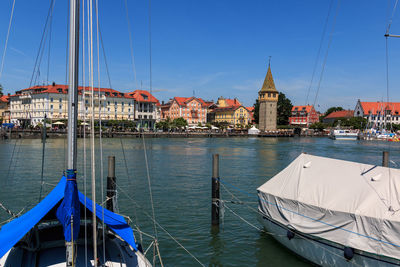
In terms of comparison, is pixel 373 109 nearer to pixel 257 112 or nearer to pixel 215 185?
pixel 257 112

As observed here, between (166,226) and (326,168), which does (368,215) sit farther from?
(166,226)

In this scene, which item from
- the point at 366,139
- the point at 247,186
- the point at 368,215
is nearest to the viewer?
the point at 368,215

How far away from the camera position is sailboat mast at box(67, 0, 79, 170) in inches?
268

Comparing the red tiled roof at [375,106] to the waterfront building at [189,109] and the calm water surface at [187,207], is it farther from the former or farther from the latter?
the calm water surface at [187,207]

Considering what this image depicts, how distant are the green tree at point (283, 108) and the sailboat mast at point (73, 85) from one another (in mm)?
135533

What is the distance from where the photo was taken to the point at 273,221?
39.4 ft

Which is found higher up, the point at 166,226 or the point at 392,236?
the point at 392,236

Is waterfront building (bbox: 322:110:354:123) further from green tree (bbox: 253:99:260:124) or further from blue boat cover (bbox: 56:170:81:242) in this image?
blue boat cover (bbox: 56:170:81:242)

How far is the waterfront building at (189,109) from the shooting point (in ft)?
479

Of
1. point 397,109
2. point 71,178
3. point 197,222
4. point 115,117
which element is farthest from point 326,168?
point 397,109

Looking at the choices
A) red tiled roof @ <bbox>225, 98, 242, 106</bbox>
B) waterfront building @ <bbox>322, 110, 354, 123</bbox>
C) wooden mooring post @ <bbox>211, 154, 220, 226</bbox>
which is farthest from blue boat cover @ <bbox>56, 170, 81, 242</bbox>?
waterfront building @ <bbox>322, 110, 354, 123</bbox>

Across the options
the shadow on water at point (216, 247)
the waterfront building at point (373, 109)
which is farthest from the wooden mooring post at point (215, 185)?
the waterfront building at point (373, 109)

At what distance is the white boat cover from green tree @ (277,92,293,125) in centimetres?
12941

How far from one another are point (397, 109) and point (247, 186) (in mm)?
156651
